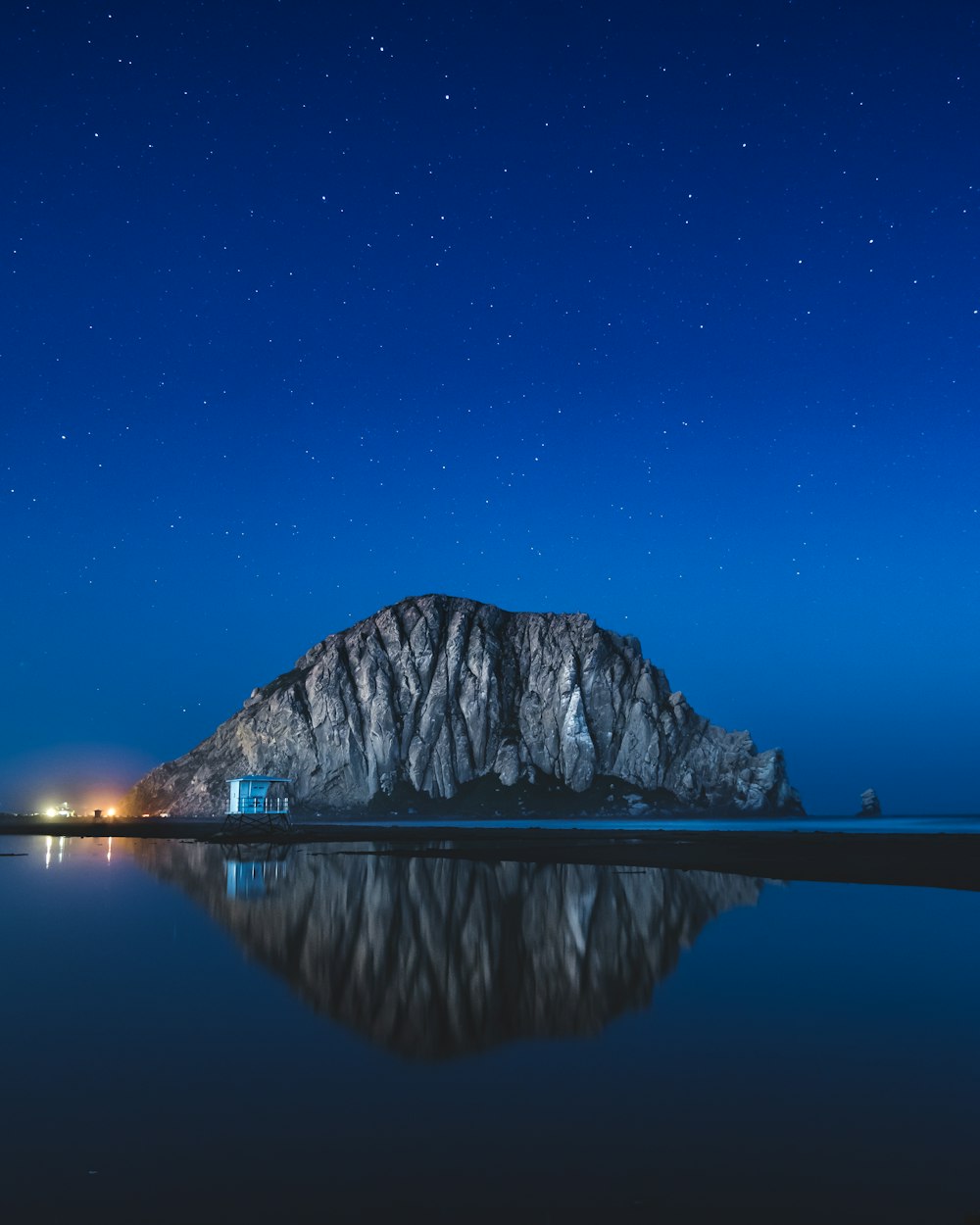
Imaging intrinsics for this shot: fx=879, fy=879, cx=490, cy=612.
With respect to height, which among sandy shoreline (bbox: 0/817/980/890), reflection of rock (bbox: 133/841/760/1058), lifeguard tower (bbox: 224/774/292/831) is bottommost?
sandy shoreline (bbox: 0/817/980/890)

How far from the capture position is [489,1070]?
1527 cm

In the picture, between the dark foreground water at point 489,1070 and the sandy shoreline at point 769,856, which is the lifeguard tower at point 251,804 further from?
the dark foreground water at point 489,1070

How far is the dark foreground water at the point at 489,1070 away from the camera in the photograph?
1033cm

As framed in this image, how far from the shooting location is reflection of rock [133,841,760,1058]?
19109 mm

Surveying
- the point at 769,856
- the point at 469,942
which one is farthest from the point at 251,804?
the point at 469,942

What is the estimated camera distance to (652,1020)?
18891 millimetres

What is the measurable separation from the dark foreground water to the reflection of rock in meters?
0.16

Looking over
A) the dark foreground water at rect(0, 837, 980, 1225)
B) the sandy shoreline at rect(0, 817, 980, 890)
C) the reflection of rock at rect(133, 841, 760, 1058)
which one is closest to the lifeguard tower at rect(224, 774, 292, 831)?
the sandy shoreline at rect(0, 817, 980, 890)

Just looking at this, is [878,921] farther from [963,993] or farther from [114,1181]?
[114,1181]

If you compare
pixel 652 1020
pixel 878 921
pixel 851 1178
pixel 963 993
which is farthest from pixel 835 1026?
pixel 878 921

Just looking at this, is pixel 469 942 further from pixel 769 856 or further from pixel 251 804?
pixel 251 804

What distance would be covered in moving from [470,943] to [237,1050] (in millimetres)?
12393

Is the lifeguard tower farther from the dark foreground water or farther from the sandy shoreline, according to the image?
the dark foreground water

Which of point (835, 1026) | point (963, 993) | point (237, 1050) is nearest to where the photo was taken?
point (237, 1050)
